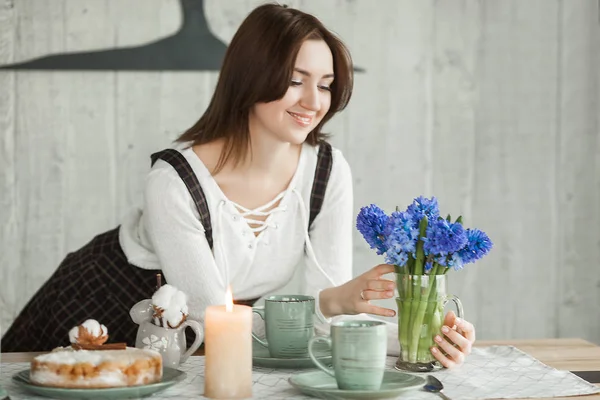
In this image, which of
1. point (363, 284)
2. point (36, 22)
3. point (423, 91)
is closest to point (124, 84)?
point (36, 22)

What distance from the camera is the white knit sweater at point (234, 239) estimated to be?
5.58 feet

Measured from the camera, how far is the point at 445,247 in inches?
49.6

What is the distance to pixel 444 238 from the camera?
1255 mm

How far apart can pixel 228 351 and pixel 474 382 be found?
1.22 ft

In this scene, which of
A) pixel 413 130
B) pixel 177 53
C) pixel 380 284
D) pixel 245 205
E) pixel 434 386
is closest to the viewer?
pixel 434 386

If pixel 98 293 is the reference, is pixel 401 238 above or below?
above

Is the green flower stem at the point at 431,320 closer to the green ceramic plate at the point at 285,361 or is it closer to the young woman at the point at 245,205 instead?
the green ceramic plate at the point at 285,361

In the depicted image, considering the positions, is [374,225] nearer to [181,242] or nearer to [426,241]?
[426,241]

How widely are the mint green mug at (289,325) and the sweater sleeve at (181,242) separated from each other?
0.34 m

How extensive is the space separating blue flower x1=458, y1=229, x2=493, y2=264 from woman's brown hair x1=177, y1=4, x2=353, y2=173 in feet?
1.99

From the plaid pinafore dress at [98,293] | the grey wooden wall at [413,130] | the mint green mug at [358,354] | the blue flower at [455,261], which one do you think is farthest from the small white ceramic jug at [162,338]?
the grey wooden wall at [413,130]

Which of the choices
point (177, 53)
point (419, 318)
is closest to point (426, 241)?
point (419, 318)

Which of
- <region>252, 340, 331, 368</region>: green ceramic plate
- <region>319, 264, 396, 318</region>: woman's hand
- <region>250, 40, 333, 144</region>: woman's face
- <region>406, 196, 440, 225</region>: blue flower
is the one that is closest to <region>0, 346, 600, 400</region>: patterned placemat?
<region>252, 340, 331, 368</region>: green ceramic plate

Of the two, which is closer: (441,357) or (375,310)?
(441,357)
